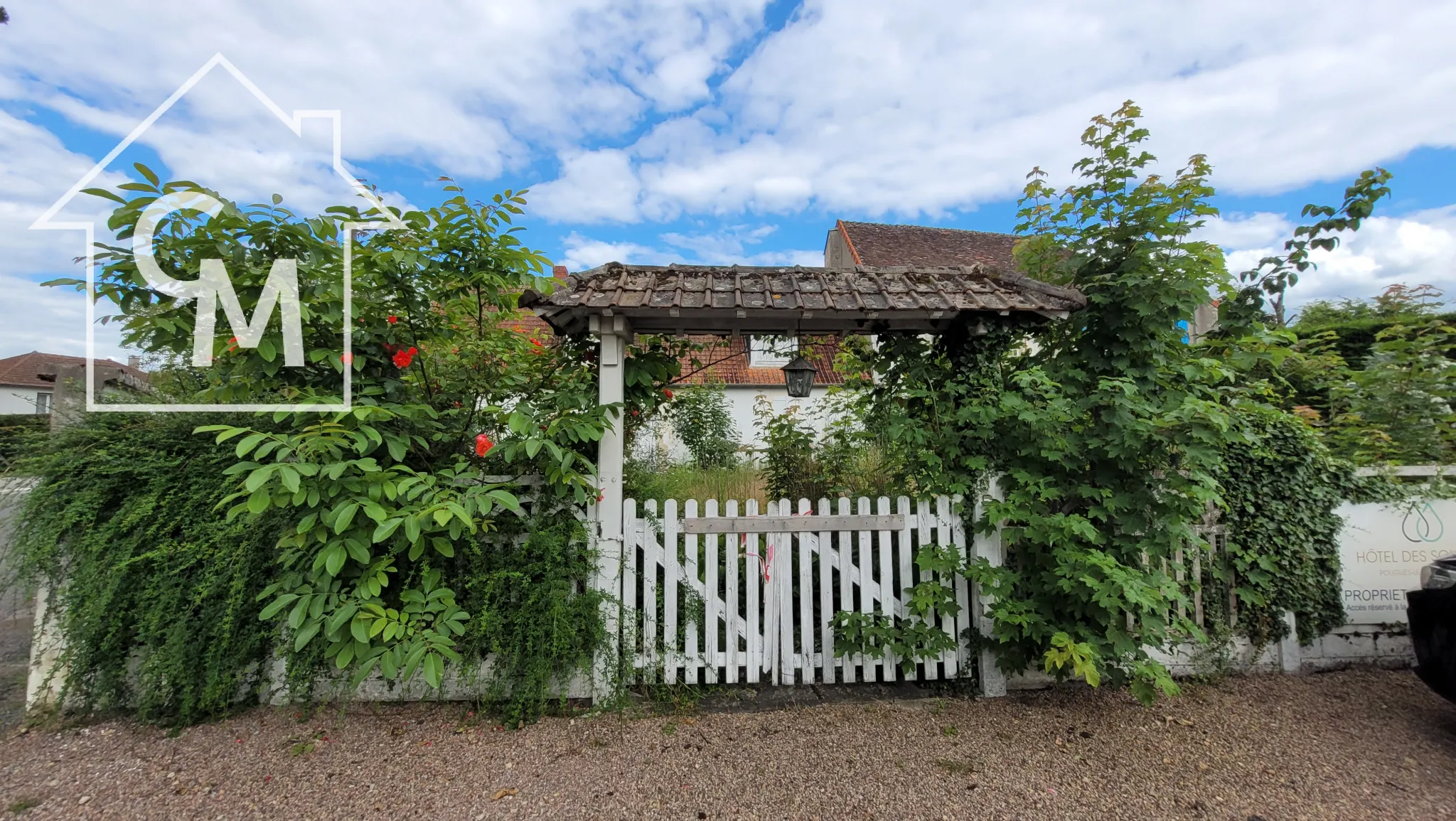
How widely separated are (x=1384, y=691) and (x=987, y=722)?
2.49 m

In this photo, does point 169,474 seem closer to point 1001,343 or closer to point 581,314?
point 581,314

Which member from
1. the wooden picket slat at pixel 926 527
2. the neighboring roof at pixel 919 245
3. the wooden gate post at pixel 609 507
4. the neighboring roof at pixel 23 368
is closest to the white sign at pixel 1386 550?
the wooden picket slat at pixel 926 527

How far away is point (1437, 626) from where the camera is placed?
281 centimetres

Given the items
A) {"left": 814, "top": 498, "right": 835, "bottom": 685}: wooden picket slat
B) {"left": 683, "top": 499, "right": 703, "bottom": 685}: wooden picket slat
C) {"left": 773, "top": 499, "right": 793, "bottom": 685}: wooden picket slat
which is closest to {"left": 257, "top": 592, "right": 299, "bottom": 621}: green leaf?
{"left": 683, "top": 499, "right": 703, "bottom": 685}: wooden picket slat

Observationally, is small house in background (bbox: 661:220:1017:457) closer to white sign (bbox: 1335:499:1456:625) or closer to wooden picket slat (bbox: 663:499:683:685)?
white sign (bbox: 1335:499:1456:625)

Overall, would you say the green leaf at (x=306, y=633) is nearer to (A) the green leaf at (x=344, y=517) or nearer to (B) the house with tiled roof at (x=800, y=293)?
(A) the green leaf at (x=344, y=517)

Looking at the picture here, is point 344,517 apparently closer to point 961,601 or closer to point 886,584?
point 886,584

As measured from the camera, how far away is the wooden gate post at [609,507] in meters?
3.12

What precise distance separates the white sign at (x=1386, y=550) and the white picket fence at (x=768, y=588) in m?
2.36

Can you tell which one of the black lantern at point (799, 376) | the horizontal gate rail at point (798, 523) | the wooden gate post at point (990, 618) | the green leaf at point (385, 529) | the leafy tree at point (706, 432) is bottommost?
the wooden gate post at point (990, 618)

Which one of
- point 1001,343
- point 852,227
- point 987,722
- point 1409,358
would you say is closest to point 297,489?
point 987,722

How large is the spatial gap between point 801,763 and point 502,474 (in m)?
2.18

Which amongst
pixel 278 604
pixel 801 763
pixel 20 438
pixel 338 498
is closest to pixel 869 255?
pixel 801 763

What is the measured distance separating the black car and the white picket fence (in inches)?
81.8
